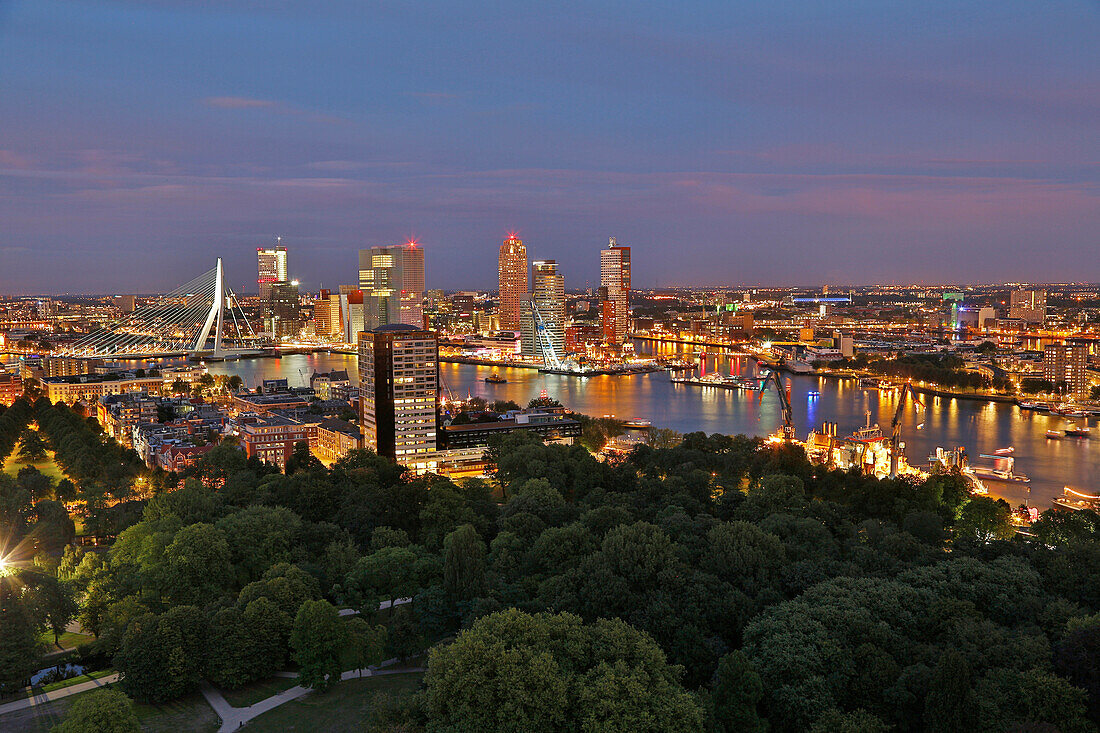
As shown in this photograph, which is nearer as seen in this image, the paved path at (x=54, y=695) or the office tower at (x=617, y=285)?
the paved path at (x=54, y=695)

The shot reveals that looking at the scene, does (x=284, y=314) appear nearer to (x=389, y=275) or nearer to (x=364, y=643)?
(x=389, y=275)

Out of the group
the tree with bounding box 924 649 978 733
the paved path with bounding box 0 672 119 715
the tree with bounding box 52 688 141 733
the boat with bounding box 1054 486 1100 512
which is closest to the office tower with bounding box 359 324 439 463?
the paved path with bounding box 0 672 119 715

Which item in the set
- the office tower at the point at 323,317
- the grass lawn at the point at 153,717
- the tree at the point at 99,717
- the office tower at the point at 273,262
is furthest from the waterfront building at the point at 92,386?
the office tower at the point at 273,262

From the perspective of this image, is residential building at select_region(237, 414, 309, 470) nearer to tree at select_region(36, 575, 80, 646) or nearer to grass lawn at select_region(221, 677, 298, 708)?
tree at select_region(36, 575, 80, 646)

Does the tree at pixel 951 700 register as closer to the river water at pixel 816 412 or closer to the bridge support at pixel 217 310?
the river water at pixel 816 412

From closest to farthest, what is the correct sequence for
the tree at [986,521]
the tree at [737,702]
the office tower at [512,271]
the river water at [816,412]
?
the tree at [737,702] → the tree at [986,521] → the river water at [816,412] → the office tower at [512,271]
